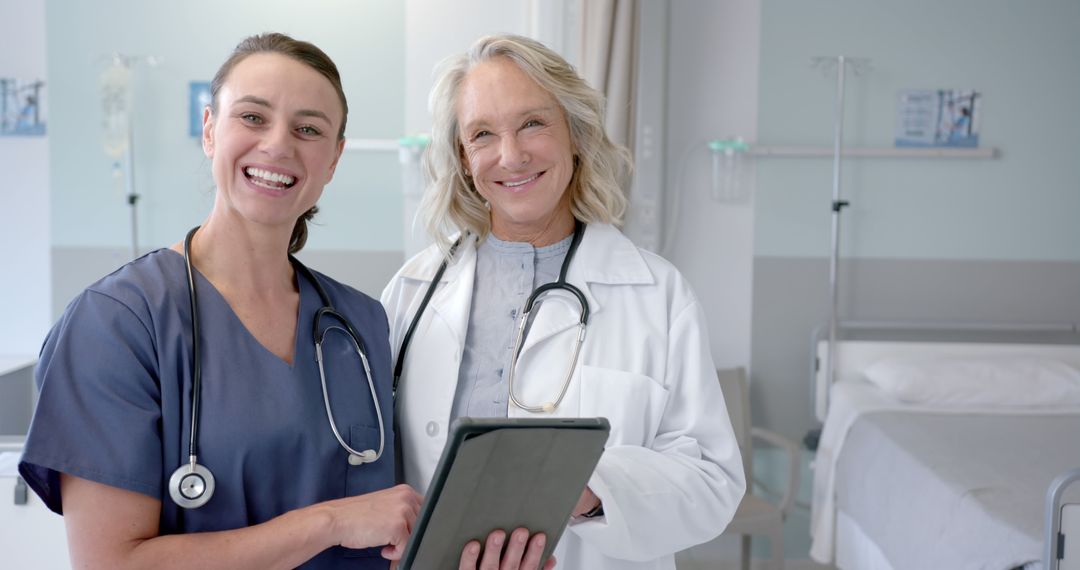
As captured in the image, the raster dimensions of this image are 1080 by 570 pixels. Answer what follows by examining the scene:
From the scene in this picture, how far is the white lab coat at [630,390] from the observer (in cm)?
134

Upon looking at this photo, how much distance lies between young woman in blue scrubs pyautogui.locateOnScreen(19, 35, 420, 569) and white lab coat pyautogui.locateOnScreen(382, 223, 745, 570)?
0.11m

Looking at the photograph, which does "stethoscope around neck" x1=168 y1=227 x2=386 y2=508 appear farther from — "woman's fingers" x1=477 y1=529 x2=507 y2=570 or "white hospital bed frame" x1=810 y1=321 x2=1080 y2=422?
"white hospital bed frame" x1=810 y1=321 x2=1080 y2=422

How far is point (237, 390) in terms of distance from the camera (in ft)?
3.74

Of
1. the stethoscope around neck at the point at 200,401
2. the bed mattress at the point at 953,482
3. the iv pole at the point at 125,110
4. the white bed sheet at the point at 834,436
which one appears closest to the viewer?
the stethoscope around neck at the point at 200,401

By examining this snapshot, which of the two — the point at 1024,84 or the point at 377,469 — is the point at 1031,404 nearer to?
the point at 1024,84

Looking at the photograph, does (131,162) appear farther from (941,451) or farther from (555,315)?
(941,451)

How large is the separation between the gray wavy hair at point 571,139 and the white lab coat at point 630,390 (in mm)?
118

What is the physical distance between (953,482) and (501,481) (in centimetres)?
181

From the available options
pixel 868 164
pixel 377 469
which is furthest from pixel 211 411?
pixel 868 164

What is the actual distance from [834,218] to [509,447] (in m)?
2.74

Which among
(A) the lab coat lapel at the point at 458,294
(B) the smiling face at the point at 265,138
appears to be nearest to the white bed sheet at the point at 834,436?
(A) the lab coat lapel at the point at 458,294

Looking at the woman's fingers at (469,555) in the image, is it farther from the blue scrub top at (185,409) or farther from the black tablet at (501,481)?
the blue scrub top at (185,409)

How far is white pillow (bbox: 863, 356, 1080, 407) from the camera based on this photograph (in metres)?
3.21

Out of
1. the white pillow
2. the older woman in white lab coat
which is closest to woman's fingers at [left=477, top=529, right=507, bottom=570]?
the older woman in white lab coat
